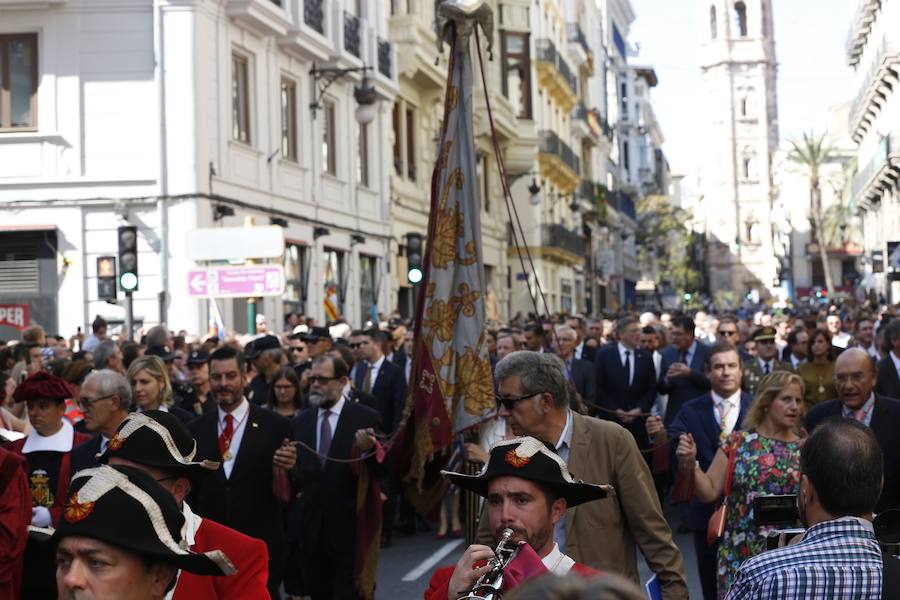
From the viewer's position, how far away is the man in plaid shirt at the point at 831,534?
163 inches

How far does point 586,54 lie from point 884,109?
13.9m

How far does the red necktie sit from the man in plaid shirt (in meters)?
4.70

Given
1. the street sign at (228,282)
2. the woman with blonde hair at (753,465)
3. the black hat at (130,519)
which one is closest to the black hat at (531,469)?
the black hat at (130,519)

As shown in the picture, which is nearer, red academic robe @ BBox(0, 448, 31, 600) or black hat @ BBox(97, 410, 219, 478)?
black hat @ BBox(97, 410, 219, 478)

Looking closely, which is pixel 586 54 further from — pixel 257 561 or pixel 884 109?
pixel 257 561

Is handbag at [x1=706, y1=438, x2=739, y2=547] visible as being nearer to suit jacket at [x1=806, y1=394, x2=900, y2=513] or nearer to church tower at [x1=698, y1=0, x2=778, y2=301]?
suit jacket at [x1=806, y1=394, x2=900, y2=513]

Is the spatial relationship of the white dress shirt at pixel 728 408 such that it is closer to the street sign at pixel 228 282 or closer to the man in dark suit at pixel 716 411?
the man in dark suit at pixel 716 411

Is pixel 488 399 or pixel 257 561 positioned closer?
pixel 257 561

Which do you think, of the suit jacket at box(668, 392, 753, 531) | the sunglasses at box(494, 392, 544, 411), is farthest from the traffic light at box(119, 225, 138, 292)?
the sunglasses at box(494, 392, 544, 411)

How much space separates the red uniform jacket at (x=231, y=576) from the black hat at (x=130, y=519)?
103cm

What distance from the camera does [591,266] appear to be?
73.9m

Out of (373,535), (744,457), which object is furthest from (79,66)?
(744,457)

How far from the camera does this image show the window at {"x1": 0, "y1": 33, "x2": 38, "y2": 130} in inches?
952

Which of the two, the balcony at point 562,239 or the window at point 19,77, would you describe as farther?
the balcony at point 562,239
